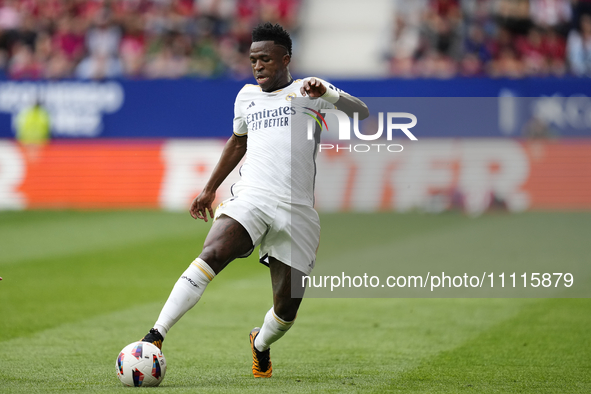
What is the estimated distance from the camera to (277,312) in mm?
5457

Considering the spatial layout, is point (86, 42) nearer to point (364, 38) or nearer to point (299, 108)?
point (364, 38)

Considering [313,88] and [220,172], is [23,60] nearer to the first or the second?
[220,172]

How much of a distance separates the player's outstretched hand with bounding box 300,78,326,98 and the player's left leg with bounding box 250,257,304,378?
1113 millimetres

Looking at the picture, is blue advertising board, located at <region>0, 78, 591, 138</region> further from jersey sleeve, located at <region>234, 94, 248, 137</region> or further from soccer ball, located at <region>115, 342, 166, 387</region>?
soccer ball, located at <region>115, 342, 166, 387</region>

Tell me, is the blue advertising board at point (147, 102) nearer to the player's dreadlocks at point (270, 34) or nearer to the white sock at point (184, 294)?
the player's dreadlocks at point (270, 34)

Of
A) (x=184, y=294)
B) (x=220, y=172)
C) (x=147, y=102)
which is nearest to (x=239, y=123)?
(x=220, y=172)

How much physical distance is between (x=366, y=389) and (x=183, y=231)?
10034 millimetres

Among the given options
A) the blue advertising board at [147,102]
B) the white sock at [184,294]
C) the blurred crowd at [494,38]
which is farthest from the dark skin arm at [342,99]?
the blurred crowd at [494,38]

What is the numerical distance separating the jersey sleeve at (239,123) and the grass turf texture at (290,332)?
1635 mm

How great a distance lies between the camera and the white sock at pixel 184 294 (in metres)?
4.96

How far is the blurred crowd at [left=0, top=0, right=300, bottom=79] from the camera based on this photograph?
20.1 meters

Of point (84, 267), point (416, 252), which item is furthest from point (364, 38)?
point (84, 267)

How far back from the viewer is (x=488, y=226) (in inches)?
557

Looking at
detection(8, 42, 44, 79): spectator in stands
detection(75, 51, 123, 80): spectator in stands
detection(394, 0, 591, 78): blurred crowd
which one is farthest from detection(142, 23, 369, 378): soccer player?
detection(8, 42, 44, 79): spectator in stands
